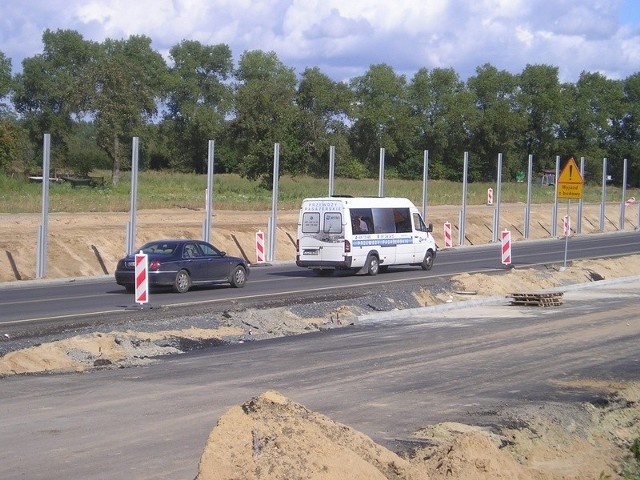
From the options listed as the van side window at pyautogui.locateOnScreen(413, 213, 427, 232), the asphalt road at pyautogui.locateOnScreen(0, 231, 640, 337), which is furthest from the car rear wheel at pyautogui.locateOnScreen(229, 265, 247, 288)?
the van side window at pyautogui.locateOnScreen(413, 213, 427, 232)

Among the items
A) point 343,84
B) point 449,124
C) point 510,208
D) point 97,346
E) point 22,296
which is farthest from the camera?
point 449,124

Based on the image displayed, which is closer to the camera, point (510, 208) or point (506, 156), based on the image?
point (510, 208)

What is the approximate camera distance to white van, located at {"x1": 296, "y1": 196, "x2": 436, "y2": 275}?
1235 inches

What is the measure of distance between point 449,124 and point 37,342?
9050cm

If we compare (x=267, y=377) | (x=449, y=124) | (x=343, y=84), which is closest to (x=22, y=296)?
(x=267, y=377)

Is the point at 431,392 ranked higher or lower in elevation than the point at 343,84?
lower

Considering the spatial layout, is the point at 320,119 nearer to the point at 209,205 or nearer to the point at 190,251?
the point at 209,205

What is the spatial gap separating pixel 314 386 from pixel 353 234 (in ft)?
60.2

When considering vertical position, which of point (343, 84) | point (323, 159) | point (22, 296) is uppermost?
point (343, 84)

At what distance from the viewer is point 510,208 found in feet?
234

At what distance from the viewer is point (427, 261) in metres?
34.9

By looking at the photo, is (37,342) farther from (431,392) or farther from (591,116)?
(591,116)

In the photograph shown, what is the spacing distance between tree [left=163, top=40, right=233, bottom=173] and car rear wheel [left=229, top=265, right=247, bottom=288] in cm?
6459

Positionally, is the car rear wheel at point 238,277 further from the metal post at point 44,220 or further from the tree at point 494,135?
the tree at point 494,135
